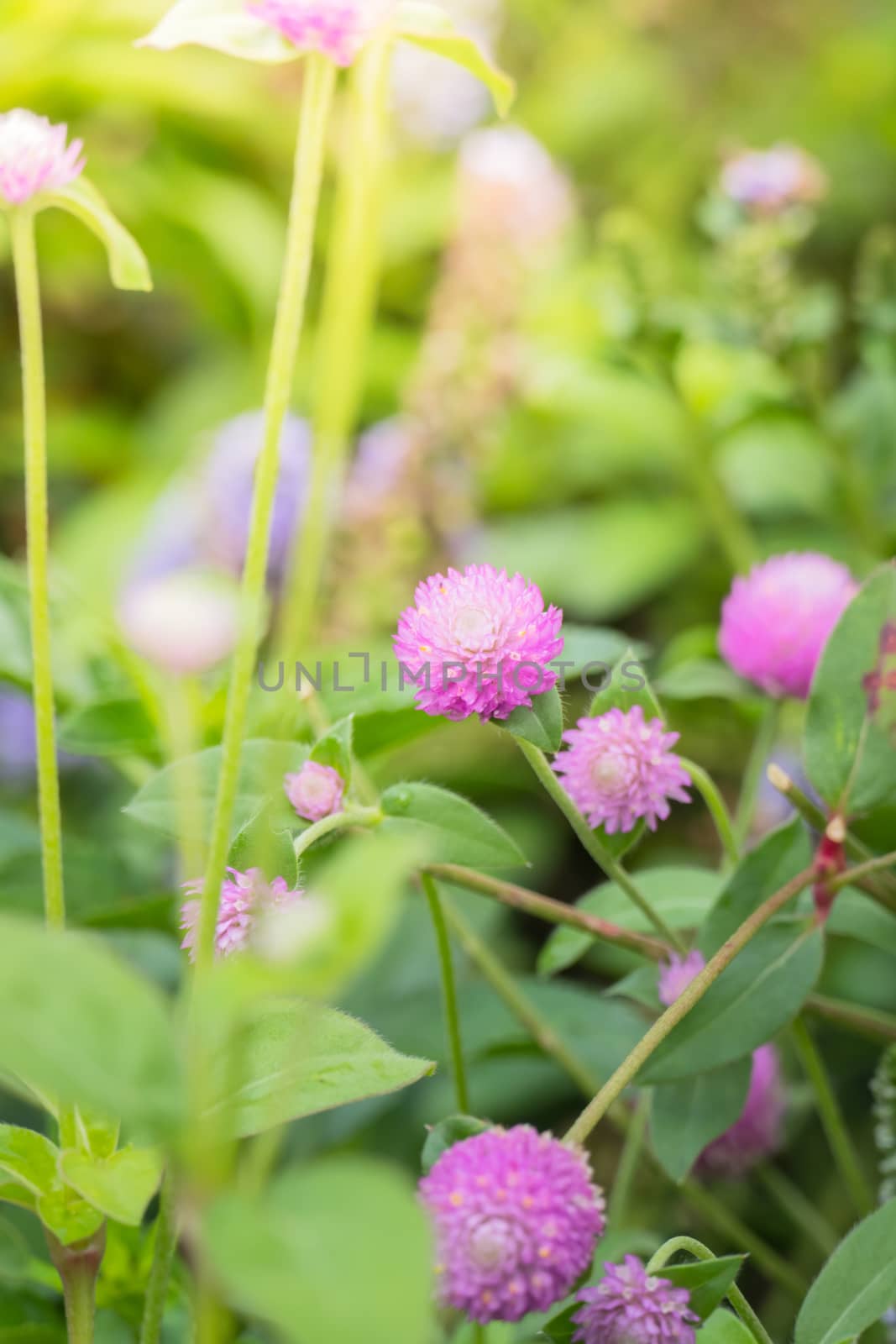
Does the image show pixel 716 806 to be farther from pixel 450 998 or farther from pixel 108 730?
pixel 108 730

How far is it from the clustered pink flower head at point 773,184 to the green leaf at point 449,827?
0.51 m

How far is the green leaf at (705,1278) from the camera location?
10.1 inches

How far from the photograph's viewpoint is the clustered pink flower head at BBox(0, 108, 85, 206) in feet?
0.90

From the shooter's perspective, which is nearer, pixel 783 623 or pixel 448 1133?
pixel 448 1133

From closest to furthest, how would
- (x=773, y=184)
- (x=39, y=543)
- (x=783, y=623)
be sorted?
(x=39, y=543) → (x=783, y=623) → (x=773, y=184)

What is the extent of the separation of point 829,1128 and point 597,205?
141cm

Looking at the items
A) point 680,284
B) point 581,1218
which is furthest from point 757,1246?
point 680,284

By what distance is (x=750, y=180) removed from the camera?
709mm

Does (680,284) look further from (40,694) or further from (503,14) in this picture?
(40,694)

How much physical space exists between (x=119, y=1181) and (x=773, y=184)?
0.62 metres

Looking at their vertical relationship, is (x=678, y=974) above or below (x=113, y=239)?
below

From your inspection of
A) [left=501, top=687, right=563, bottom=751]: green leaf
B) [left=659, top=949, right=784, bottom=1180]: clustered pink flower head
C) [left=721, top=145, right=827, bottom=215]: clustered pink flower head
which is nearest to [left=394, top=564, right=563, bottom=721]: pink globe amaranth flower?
[left=501, top=687, right=563, bottom=751]: green leaf

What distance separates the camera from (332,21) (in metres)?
0.25

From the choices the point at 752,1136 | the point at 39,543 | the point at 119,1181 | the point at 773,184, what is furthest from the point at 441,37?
the point at 773,184
